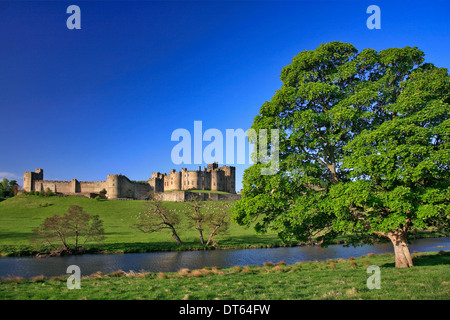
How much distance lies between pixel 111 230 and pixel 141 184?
6232cm

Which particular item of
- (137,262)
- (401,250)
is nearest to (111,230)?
(137,262)

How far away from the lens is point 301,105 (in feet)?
59.1

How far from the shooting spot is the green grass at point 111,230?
38.5 m

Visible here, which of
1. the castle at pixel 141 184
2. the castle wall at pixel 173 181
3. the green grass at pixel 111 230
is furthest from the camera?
the castle wall at pixel 173 181

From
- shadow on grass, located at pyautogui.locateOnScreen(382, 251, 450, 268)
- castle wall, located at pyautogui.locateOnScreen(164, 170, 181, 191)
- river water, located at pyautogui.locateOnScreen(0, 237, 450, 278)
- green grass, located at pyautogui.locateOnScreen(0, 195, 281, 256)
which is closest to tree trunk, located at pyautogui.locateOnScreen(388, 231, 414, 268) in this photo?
shadow on grass, located at pyautogui.locateOnScreen(382, 251, 450, 268)

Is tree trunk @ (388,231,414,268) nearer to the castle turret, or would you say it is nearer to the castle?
the castle

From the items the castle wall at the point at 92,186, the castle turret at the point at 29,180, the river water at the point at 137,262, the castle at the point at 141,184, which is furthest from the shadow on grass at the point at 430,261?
the castle turret at the point at 29,180

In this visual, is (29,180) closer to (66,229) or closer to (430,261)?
(66,229)

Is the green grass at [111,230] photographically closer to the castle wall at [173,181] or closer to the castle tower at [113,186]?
the castle tower at [113,186]

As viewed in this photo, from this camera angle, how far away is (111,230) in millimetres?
50781

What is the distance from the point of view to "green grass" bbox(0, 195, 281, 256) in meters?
38.5

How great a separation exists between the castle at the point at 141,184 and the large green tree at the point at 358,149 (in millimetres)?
77446
